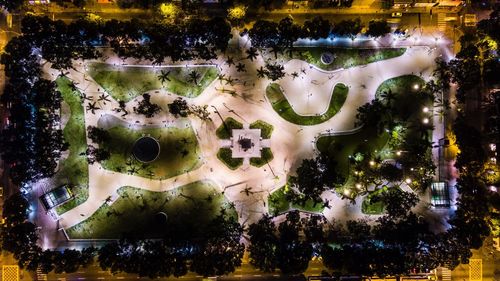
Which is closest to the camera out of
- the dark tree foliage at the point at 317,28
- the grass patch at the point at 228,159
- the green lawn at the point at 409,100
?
the dark tree foliage at the point at 317,28

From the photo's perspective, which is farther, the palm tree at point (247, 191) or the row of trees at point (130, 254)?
the palm tree at point (247, 191)

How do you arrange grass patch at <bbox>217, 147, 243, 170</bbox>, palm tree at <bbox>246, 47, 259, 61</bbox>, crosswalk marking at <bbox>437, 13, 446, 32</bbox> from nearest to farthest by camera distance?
palm tree at <bbox>246, 47, 259, 61</bbox>
grass patch at <bbox>217, 147, 243, 170</bbox>
crosswalk marking at <bbox>437, 13, 446, 32</bbox>

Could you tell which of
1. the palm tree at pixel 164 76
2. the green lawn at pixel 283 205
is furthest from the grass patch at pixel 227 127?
the green lawn at pixel 283 205

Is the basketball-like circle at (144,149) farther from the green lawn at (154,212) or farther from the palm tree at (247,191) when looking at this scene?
the palm tree at (247,191)

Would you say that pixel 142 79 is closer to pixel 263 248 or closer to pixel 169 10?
pixel 169 10

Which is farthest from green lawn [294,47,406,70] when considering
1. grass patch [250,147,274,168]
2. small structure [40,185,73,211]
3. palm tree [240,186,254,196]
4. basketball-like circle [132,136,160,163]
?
small structure [40,185,73,211]

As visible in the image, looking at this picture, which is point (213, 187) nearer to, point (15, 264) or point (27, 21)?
point (15, 264)

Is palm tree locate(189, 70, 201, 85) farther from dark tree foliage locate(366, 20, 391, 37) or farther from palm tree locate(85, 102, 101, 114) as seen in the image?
dark tree foliage locate(366, 20, 391, 37)
